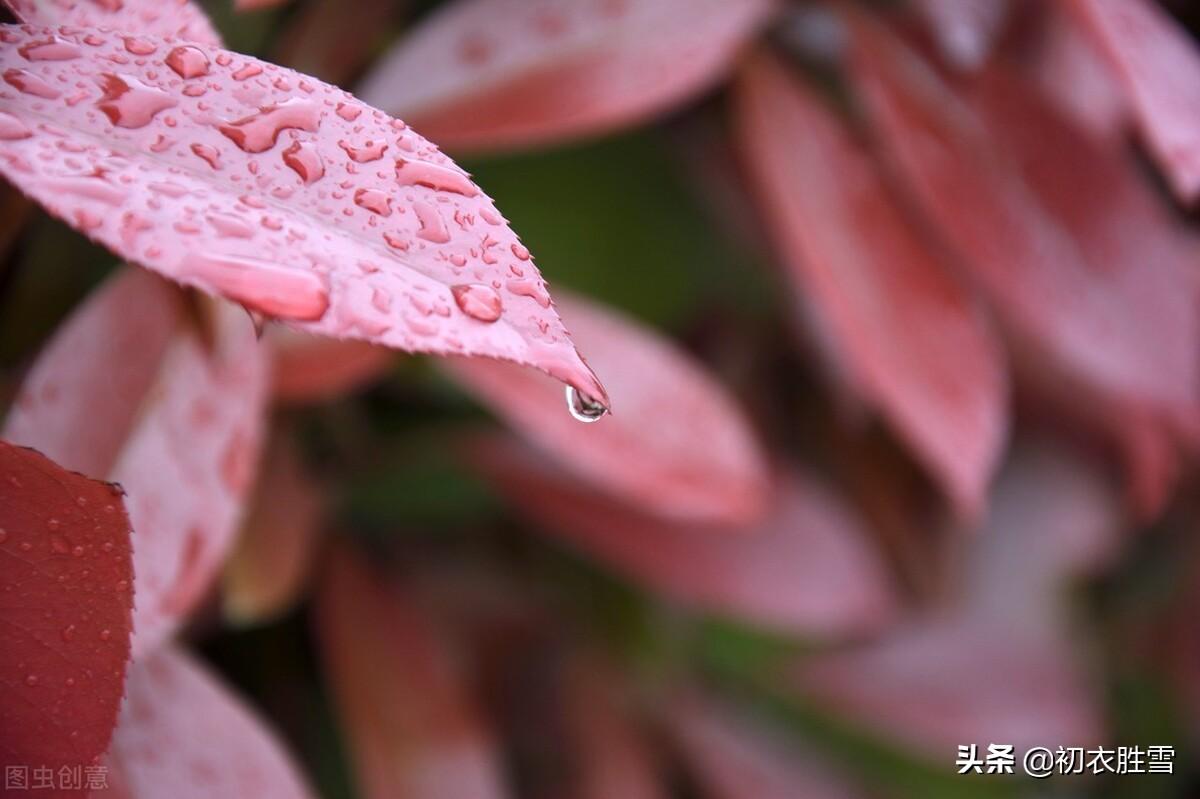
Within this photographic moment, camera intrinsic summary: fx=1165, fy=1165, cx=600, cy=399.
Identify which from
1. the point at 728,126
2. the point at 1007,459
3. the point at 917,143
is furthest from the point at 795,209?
the point at 1007,459

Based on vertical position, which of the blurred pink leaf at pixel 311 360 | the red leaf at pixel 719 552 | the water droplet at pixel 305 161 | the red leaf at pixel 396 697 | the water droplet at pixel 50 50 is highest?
the water droplet at pixel 50 50

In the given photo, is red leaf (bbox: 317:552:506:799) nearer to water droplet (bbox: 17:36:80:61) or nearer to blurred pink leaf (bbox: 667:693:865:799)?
blurred pink leaf (bbox: 667:693:865:799)

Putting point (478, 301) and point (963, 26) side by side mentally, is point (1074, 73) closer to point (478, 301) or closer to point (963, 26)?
point (963, 26)

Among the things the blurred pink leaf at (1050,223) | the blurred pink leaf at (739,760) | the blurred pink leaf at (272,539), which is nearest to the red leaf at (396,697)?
the blurred pink leaf at (272,539)

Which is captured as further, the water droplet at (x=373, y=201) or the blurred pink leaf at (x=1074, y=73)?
the blurred pink leaf at (x=1074, y=73)

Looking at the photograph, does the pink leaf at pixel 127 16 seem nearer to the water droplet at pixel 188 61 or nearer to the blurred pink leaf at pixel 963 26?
the water droplet at pixel 188 61

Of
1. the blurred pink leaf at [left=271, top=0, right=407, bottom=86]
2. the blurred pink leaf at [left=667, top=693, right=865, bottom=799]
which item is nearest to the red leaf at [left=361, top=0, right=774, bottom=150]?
the blurred pink leaf at [left=271, top=0, right=407, bottom=86]

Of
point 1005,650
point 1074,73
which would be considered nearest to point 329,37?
point 1074,73
